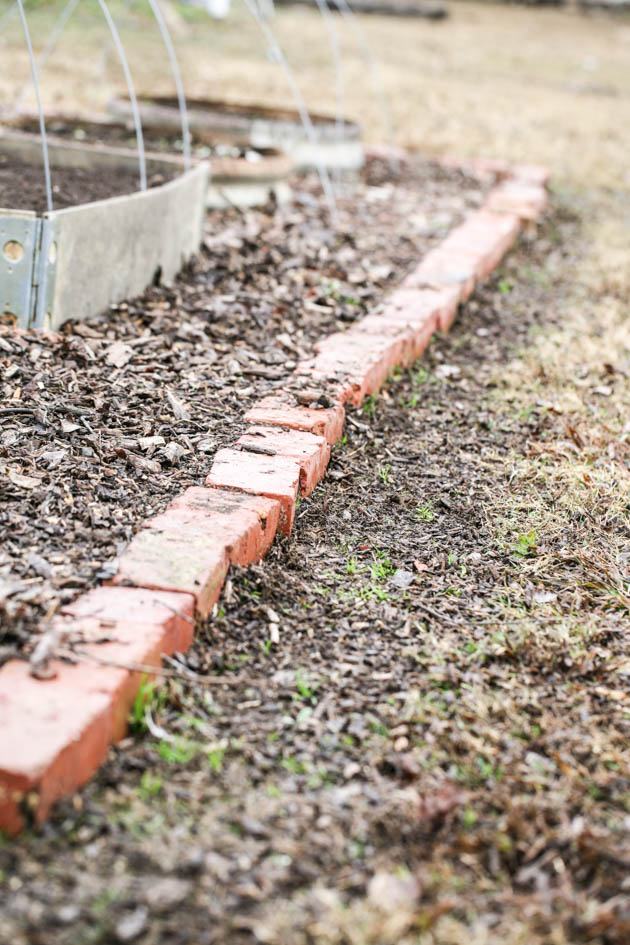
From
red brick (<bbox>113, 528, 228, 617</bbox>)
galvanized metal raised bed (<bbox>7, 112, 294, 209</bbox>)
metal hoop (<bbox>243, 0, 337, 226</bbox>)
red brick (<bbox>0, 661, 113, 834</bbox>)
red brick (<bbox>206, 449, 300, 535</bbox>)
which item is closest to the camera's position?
red brick (<bbox>0, 661, 113, 834</bbox>)

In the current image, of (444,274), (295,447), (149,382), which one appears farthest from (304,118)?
(295,447)

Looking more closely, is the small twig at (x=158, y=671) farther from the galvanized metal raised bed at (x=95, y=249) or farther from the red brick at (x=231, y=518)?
the galvanized metal raised bed at (x=95, y=249)

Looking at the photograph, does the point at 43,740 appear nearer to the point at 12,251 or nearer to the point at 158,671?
the point at 158,671

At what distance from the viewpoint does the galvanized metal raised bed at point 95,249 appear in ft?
11.6

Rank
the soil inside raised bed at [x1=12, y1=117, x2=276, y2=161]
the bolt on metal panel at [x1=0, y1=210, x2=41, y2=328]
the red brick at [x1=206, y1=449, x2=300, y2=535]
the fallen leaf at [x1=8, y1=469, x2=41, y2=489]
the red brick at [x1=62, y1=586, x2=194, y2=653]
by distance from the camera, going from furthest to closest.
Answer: the soil inside raised bed at [x1=12, y1=117, x2=276, y2=161] → the bolt on metal panel at [x1=0, y1=210, x2=41, y2=328] → the red brick at [x1=206, y1=449, x2=300, y2=535] → the fallen leaf at [x1=8, y1=469, x2=41, y2=489] → the red brick at [x1=62, y1=586, x2=194, y2=653]

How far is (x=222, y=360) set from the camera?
3.73 metres

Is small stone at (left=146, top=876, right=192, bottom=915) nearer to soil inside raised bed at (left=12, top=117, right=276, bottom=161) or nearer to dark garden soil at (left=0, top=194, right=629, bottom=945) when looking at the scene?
dark garden soil at (left=0, top=194, right=629, bottom=945)

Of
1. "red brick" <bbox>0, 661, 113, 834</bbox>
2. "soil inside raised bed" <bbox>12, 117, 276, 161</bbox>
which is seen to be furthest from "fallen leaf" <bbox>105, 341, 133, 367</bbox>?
"soil inside raised bed" <bbox>12, 117, 276, 161</bbox>

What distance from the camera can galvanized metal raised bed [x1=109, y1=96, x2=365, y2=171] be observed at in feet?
21.0

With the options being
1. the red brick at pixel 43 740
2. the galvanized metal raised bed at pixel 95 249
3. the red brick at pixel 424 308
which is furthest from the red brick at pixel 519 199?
the red brick at pixel 43 740

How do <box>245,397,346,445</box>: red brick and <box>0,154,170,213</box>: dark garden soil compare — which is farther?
<box>0,154,170,213</box>: dark garden soil

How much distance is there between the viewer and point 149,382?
3.46 meters

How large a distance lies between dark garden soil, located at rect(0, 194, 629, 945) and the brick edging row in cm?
7

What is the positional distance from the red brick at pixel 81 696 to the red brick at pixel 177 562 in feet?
0.13
